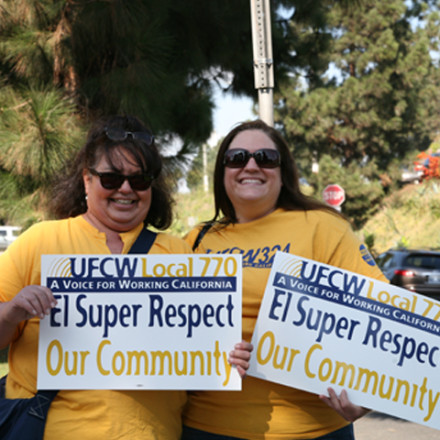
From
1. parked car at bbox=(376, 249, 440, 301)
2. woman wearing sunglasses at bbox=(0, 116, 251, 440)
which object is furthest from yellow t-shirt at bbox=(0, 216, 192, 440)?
parked car at bbox=(376, 249, 440, 301)

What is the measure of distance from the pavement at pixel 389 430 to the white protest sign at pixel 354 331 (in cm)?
301

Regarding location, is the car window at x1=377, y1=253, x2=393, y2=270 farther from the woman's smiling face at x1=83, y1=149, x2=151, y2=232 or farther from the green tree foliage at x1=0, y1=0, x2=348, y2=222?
the woman's smiling face at x1=83, y1=149, x2=151, y2=232

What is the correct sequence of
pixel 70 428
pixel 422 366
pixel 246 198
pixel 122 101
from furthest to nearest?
pixel 122 101 → pixel 246 198 → pixel 422 366 → pixel 70 428

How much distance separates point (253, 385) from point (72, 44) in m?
4.93

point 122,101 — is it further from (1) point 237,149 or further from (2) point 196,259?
(2) point 196,259

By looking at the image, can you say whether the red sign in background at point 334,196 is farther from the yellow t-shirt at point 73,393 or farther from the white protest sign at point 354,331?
the yellow t-shirt at point 73,393

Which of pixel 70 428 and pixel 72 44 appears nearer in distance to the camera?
pixel 70 428

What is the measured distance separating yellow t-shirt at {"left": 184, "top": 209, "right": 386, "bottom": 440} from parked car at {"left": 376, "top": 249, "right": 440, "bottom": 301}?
10241mm

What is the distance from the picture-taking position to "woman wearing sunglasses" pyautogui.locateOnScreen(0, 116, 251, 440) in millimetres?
2010

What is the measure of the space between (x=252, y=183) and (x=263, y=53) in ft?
12.6

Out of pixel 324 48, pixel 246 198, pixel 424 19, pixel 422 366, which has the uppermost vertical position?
pixel 424 19

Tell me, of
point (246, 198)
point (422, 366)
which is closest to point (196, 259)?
point (246, 198)

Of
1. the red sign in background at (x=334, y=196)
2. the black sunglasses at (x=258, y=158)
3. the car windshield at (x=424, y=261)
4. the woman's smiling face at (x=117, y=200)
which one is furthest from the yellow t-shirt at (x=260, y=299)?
the red sign in background at (x=334, y=196)

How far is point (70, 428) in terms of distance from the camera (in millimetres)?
2010
